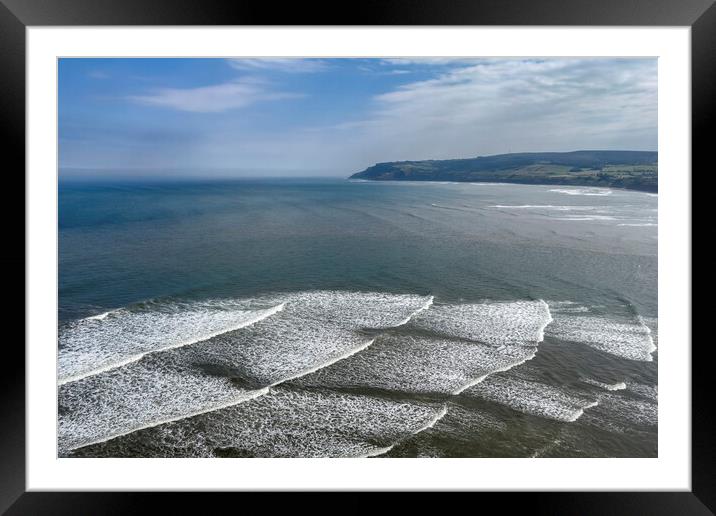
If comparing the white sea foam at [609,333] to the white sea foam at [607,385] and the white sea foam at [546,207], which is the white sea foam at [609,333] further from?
the white sea foam at [546,207]

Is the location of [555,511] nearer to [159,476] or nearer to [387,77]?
[159,476]

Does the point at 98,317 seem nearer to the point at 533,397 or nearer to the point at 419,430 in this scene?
the point at 419,430

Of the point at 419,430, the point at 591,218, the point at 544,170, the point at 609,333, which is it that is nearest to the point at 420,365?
the point at 419,430

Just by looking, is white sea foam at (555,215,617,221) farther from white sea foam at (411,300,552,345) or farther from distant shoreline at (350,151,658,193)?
white sea foam at (411,300,552,345)

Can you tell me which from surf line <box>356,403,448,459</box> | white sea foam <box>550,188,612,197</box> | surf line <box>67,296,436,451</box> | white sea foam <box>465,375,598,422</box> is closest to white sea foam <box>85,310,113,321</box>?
surf line <box>67,296,436,451</box>
